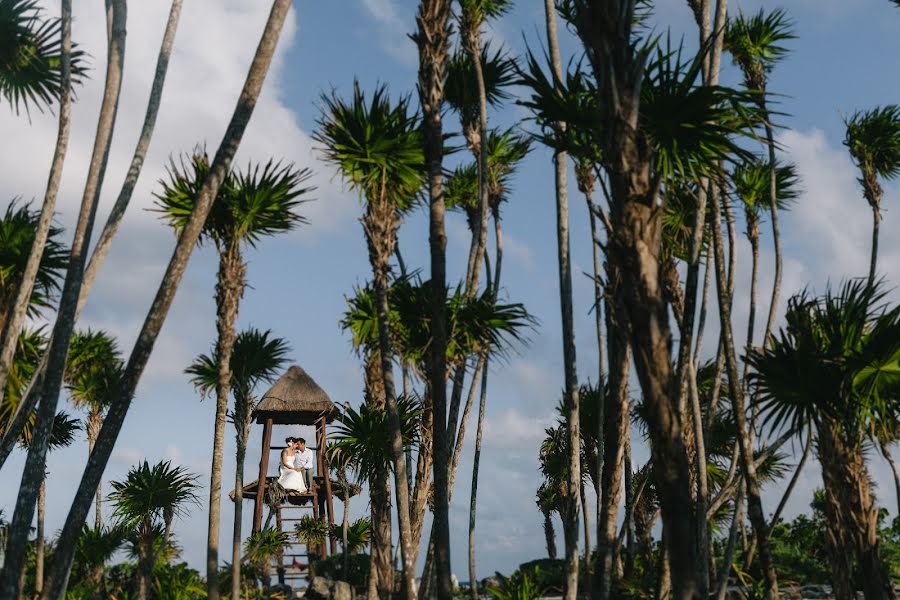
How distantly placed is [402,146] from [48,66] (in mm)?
6767

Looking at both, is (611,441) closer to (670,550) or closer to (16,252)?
(670,550)

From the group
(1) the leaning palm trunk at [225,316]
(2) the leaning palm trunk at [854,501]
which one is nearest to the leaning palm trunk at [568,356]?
(2) the leaning palm trunk at [854,501]

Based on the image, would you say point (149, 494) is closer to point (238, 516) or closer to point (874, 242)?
point (238, 516)

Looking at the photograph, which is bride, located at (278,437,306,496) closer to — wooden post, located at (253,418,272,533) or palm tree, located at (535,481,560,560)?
wooden post, located at (253,418,272,533)

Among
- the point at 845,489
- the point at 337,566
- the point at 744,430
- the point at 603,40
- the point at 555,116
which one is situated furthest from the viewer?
the point at 337,566

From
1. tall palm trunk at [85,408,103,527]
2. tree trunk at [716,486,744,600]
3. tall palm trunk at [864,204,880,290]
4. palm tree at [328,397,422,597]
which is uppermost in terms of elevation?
tall palm trunk at [864,204,880,290]

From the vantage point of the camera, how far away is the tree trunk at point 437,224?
10.7 m

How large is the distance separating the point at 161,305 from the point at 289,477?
13.0 m

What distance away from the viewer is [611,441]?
12203mm

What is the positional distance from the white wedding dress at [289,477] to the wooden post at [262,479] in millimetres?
651

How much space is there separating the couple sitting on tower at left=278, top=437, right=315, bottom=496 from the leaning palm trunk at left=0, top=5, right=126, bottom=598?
34.2 ft

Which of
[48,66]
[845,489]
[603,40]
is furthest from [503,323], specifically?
[48,66]

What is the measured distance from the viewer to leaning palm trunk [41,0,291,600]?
9.23 meters

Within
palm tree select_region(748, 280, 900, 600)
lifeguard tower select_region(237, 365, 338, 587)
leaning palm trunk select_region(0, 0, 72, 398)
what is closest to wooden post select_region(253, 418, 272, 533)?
lifeguard tower select_region(237, 365, 338, 587)
